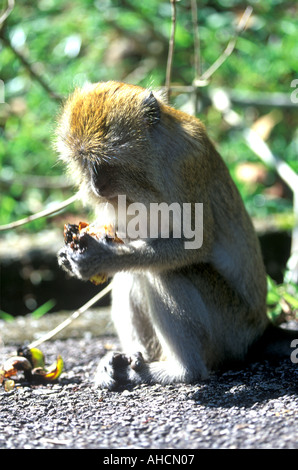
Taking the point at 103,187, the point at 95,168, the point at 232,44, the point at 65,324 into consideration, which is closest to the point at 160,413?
the point at 103,187

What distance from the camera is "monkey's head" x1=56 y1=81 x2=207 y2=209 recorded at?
3992 mm

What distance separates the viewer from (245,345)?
14.6 ft

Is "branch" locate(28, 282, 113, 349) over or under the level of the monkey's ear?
under

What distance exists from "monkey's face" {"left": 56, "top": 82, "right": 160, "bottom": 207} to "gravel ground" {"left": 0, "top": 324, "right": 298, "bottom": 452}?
4.10ft

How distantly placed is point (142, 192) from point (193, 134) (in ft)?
1.84

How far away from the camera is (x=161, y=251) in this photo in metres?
4.02

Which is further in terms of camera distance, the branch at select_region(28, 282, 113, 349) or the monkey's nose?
the branch at select_region(28, 282, 113, 349)

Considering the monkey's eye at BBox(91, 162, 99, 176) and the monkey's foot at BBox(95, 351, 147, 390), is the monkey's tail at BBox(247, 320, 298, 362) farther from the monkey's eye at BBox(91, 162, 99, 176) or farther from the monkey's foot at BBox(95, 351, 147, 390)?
the monkey's eye at BBox(91, 162, 99, 176)

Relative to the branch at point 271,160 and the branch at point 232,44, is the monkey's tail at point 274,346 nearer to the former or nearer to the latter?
the branch at point 271,160

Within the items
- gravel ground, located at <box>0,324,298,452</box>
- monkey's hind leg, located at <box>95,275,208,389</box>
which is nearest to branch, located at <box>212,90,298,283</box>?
gravel ground, located at <box>0,324,298,452</box>

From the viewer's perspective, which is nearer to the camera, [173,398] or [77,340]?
[173,398]

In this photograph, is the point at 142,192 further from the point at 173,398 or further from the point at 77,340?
the point at 77,340
